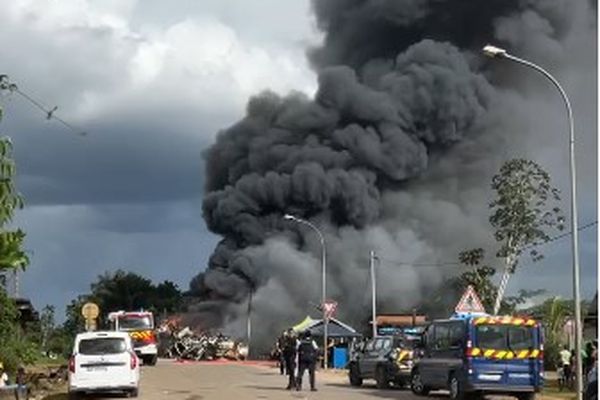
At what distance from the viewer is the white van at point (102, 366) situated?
25.4 meters

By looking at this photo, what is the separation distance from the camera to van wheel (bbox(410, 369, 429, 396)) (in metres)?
27.5

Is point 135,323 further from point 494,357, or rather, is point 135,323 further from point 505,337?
point 494,357

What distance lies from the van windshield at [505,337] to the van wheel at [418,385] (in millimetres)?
3280

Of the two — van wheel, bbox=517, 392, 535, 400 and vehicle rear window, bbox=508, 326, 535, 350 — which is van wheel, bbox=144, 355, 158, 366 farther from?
vehicle rear window, bbox=508, 326, 535, 350

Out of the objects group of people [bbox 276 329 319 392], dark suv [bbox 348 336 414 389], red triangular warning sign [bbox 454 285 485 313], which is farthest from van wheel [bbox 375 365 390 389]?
red triangular warning sign [bbox 454 285 485 313]

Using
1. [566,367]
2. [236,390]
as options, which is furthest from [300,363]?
[566,367]

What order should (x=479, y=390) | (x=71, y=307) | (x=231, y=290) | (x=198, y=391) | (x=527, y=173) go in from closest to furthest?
(x=479, y=390)
(x=198, y=391)
(x=527, y=173)
(x=231, y=290)
(x=71, y=307)

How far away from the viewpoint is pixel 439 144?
→ 81.2m

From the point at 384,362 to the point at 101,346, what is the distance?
9.43 meters

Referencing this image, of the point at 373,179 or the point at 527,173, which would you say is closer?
the point at 527,173

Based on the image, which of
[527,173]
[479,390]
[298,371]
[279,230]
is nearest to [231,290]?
[279,230]

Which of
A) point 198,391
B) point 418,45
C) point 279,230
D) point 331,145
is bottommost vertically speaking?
point 198,391

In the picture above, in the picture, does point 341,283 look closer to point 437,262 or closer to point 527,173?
point 437,262

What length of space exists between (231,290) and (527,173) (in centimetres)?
3232
